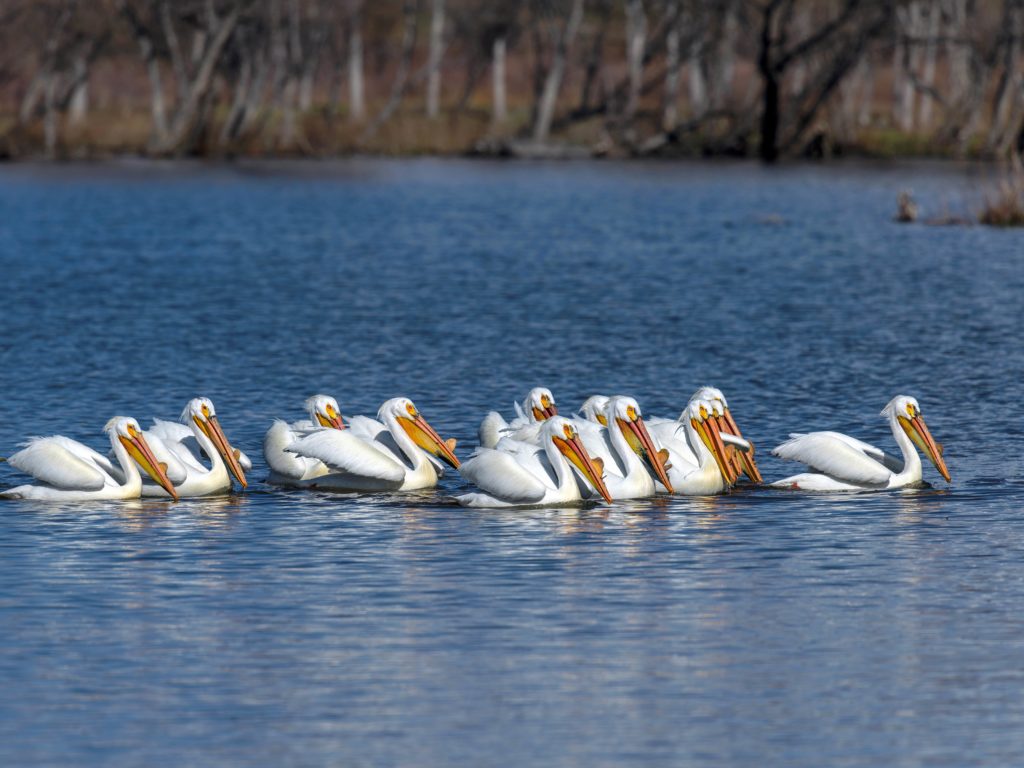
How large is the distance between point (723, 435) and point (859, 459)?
0.93 m

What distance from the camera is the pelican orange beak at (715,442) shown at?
14070 mm

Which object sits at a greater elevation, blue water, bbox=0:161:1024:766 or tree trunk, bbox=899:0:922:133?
tree trunk, bbox=899:0:922:133

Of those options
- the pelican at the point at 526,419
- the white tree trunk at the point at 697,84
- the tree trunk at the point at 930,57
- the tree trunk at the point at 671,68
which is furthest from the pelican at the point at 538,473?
the white tree trunk at the point at 697,84

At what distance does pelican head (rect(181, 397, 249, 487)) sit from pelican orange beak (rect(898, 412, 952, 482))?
466 cm

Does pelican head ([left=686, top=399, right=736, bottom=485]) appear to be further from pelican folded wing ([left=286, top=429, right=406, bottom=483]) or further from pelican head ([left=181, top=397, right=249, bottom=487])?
pelican head ([left=181, top=397, right=249, bottom=487])

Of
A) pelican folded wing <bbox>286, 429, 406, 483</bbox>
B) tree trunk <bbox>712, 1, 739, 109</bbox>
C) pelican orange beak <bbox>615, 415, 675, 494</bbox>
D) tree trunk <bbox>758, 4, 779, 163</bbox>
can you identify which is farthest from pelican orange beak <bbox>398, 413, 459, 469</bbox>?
tree trunk <bbox>712, 1, 739, 109</bbox>

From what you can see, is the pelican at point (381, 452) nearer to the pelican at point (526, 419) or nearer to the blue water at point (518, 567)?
the blue water at point (518, 567)

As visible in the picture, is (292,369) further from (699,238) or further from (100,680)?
(699,238)

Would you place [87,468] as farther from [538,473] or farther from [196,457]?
[538,473]

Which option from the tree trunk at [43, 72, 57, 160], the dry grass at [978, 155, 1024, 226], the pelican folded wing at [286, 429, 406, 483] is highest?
the tree trunk at [43, 72, 57, 160]

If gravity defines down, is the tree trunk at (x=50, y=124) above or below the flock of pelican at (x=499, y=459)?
above

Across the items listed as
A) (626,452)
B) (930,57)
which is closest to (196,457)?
(626,452)

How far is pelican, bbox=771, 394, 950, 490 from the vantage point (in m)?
14.1

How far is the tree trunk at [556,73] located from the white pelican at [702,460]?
167 ft
